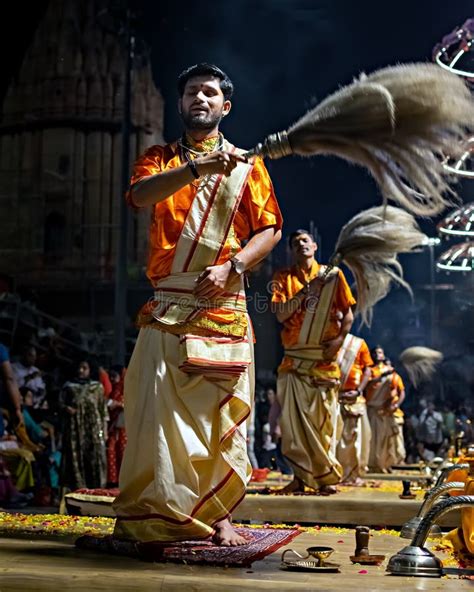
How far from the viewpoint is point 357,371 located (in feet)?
28.6

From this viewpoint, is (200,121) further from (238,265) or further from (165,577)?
(165,577)

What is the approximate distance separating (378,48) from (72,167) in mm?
5269

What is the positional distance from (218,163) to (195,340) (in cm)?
62

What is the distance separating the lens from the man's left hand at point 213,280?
10.9ft

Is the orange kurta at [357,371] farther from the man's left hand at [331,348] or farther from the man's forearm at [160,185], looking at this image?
the man's forearm at [160,185]

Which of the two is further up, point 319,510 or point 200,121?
point 200,121

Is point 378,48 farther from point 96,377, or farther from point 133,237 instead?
point 96,377

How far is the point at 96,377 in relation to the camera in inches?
394

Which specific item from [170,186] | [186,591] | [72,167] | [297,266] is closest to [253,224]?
[170,186]

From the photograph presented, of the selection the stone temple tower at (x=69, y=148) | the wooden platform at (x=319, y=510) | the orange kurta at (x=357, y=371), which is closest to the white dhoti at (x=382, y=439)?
the orange kurta at (x=357, y=371)

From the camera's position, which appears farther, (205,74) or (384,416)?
→ (384,416)

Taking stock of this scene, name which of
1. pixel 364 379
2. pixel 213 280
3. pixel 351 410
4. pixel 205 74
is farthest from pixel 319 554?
pixel 364 379

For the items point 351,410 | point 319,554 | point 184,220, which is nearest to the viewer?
point 319,554

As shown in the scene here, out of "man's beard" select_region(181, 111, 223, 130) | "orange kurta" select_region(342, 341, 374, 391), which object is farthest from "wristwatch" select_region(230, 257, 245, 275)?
"orange kurta" select_region(342, 341, 374, 391)
